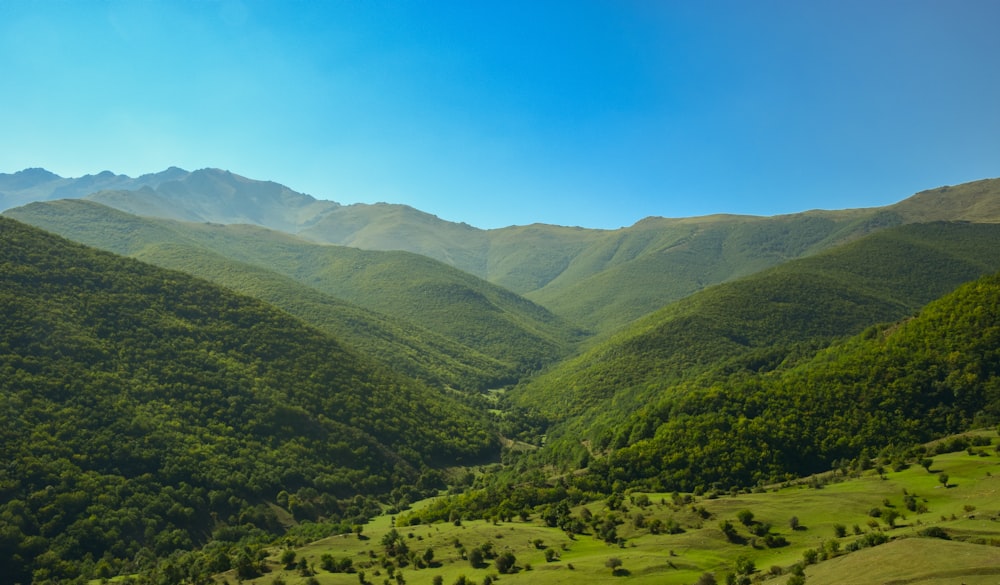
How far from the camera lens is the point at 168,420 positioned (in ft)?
327

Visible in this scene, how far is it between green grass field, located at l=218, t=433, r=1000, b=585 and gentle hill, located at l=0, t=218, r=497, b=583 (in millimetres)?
26555

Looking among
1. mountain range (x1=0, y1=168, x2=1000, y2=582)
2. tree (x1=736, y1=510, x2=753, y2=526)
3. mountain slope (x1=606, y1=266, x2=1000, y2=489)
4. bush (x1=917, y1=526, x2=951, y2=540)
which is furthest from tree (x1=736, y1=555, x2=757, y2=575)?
mountain slope (x1=606, y1=266, x2=1000, y2=489)

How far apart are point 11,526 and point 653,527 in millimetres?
76974

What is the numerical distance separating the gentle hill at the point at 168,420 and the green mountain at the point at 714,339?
2940 centimetres

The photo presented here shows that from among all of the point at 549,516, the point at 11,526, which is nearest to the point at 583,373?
the point at 549,516

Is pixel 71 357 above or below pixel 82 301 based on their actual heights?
below

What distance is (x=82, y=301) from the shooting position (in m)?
117

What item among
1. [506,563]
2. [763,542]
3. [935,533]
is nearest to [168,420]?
[506,563]

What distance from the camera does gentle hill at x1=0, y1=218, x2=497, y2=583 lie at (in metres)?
75.7

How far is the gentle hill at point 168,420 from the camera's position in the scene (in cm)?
7569

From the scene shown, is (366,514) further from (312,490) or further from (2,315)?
(2,315)

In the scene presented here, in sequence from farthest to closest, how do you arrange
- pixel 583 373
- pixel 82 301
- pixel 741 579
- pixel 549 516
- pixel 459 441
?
pixel 583 373
pixel 459 441
pixel 82 301
pixel 549 516
pixel 741 579

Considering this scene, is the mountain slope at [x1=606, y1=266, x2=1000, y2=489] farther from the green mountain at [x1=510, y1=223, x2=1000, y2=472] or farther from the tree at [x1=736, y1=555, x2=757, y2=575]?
the tree at [x1=736, y1=555, x2=757, y2=575]

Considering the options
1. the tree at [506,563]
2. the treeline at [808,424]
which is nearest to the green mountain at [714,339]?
the treeline at [808,424]
